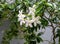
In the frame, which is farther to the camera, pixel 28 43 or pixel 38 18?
pixel 28 43

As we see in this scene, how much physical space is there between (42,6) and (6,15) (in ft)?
1.57

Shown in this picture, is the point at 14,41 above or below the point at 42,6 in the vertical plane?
below

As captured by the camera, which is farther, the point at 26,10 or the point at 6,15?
the point at 6,15

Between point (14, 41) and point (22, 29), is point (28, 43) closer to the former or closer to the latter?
point (22, 29)

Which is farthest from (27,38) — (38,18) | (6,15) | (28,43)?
(38,18)

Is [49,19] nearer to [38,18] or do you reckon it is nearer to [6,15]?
[38,18]

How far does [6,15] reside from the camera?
1.97 m

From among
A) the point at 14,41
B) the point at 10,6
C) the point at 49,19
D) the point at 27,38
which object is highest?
the point at 10,6

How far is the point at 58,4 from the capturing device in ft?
6.13

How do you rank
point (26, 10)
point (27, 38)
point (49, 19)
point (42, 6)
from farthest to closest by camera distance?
point (27, 38)
point (49, 19)
point (26, 10)
point (42, 6)

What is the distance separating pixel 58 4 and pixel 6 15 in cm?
51

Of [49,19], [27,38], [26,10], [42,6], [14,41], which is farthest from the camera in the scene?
[14,41]

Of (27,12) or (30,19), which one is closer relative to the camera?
(30,19)

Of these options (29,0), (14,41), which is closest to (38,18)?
(29,0)
